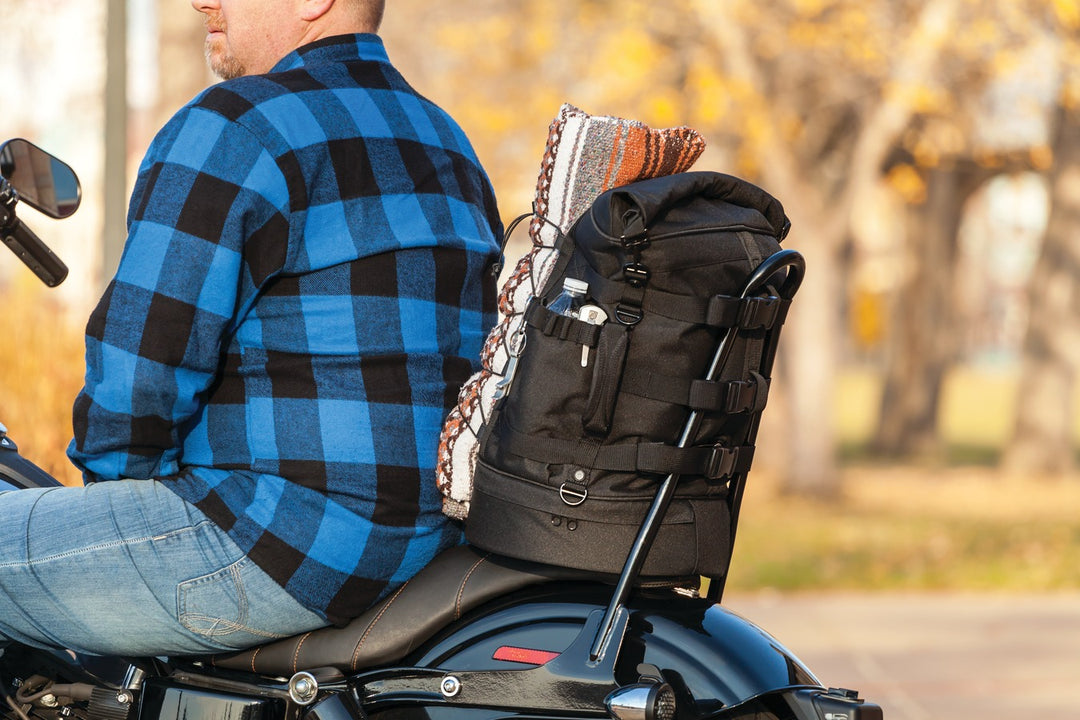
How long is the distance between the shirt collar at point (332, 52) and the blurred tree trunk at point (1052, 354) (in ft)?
42.6

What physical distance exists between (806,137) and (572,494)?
Answer: 13.3m

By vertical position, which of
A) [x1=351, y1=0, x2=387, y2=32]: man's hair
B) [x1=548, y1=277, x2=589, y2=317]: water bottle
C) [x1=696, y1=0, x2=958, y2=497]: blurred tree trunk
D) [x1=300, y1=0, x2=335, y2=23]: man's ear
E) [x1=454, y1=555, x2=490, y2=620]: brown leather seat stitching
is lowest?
[x1=454, y1=555, x2=490, y2=620]: brown leather seat stitching

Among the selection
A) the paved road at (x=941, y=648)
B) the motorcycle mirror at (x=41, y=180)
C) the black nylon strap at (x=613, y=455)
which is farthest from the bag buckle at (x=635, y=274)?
the paved road at (x=941, y=648)

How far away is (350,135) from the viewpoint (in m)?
2.21

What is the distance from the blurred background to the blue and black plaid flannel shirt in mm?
2944

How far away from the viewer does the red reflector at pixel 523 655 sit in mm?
2059

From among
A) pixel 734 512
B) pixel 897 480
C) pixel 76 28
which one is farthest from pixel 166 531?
pixel 897 480

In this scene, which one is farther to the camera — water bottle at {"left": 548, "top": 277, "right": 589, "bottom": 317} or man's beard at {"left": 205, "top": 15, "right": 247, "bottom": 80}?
man's beard at {"left": 205, "top": 15, "right": 247, "bottom": 80}

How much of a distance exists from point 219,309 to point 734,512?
0.88m

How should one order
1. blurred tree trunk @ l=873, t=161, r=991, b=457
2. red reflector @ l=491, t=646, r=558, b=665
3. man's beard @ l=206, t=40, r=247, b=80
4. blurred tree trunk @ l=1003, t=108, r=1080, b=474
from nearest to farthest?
1. red reflector @ l=491, t=646, r=558, b=665
2. man's beard @ l=206, t=40, r=247, b=80
3. blurred tree trunk @ l=1003, t=108, r=1080, b=474
4. blurred tree trunk @ l=873, t=161, r=991, b=457

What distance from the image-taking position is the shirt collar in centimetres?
233

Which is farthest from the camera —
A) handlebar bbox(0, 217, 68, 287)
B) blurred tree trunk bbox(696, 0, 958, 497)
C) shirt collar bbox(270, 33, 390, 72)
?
blurred tree trunk bbox(696, 0, 958, 497)

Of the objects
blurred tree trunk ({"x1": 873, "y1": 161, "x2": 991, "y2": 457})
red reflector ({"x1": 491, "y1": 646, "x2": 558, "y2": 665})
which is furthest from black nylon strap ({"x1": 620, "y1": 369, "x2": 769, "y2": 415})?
blurred tree trunk ({"x1": 873, "y1": 161, "x2": 991, "y2": 457})

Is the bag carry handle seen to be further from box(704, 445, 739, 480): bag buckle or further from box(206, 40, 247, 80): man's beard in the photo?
box(206, 40, 247, 80): man's beard
